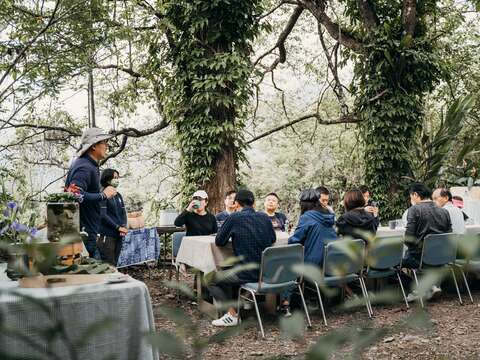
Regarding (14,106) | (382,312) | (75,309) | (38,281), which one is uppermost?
(14,106)

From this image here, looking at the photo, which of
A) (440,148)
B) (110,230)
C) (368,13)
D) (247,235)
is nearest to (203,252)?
(247,235)

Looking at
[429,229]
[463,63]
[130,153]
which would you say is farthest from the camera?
[130,153]

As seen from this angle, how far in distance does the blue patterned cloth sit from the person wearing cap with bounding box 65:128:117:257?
3.20 meters

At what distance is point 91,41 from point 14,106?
184cm

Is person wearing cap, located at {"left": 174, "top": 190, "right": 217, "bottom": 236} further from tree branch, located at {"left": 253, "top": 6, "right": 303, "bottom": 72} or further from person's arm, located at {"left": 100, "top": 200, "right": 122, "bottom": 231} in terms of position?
tree branch, located at {"left": 253, "top": 6, "right": 303, "bottom": 72}

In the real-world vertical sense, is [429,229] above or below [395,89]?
below

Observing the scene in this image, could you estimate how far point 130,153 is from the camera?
13.2 meters

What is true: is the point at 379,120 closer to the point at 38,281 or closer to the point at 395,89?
the point at 395,89

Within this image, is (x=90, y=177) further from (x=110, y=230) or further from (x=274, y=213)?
(x=274, y=213)

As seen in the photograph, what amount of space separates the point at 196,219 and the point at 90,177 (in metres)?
2.27

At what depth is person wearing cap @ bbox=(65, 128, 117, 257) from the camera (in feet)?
12.8

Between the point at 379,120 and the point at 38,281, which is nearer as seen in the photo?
the point at 38,281

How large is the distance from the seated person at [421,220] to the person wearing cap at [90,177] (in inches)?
129

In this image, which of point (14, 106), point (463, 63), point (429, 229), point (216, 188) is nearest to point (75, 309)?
point (429, 229)
